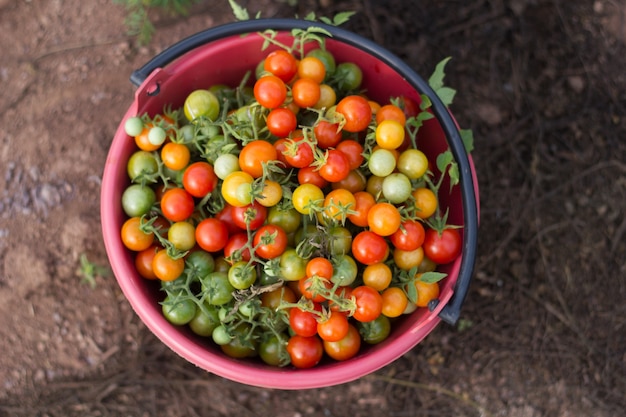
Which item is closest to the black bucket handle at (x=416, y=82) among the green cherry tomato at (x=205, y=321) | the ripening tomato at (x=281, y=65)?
the ripening tomato at (x=281, y=65)

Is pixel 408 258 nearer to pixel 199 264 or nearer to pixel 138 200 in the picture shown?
pixel 199 264

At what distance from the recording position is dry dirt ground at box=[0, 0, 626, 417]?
91.0 inches

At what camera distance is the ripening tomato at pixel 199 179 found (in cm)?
173

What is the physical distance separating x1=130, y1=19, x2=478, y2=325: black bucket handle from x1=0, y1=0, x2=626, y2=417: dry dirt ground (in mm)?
746

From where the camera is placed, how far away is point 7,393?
7.49ft

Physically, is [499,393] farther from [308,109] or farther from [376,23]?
[376,23]

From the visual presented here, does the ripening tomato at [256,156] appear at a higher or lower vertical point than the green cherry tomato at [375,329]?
higher

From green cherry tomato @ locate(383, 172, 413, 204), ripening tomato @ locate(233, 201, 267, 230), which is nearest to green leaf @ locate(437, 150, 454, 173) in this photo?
green cherry tomato @ locate(383, 172, 413, 204)

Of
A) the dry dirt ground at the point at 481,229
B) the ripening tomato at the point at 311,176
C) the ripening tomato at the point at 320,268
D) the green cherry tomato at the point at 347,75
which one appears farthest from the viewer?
the dry dirt ground at the point at 481,229

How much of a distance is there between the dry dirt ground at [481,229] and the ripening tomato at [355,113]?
95cm

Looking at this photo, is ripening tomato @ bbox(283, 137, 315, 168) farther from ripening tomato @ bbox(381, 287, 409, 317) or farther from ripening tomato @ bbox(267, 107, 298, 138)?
ripening tomato @ bbox(381, 287, 409, 317)

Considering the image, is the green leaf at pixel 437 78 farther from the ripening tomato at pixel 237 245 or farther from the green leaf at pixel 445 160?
the ripening tomato at pixel 237 245

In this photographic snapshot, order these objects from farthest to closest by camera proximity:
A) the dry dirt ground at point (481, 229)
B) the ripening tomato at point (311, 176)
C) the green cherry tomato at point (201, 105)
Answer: the dry dirt ground at point (481, 229) < the green cherry tomato at point (201, 105) < the ripening tomato at point (311, 176)

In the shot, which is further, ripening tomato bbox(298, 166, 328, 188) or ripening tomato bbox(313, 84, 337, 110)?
ripening tomato bbox(313, 84, 337, 110)
